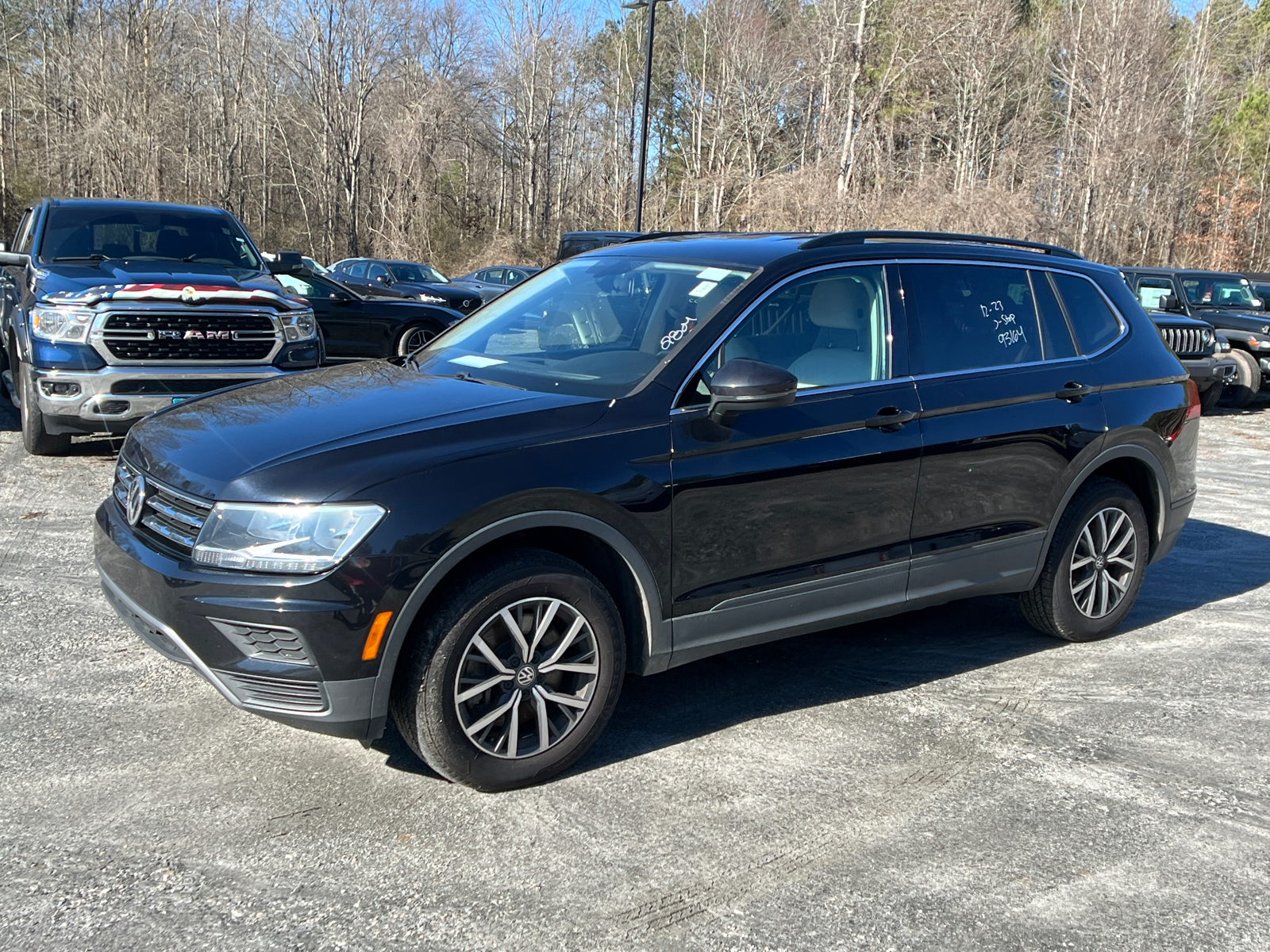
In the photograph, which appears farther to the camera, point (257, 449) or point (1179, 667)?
point (1179, 667)

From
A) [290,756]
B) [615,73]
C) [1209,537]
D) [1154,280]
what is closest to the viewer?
[290,756]

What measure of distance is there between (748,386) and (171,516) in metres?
1.88

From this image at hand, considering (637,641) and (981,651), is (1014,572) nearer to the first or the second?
(981,651)

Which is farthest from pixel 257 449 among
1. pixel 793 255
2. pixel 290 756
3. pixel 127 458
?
pixel 793 255

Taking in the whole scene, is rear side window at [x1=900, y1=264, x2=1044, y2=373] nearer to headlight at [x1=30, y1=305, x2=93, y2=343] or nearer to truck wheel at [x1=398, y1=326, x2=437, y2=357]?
headlight at [x1=30, y1=305, x2=93, y2=343]

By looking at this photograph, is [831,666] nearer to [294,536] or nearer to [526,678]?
[526,678]

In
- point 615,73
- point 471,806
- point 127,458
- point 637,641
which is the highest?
point 615,73

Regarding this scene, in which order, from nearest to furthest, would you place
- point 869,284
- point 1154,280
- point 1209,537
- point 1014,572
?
point 869,284, point 1014,572, point 1209,537, point 1154,280

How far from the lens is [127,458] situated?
3.87 metres

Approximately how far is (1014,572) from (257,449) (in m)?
3.18

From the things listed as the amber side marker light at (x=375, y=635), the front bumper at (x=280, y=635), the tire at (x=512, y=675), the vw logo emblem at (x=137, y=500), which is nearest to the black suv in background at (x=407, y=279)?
the vw logo emblem at (x=137, y=500)

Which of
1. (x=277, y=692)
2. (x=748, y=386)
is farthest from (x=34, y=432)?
(x=748, y=386)

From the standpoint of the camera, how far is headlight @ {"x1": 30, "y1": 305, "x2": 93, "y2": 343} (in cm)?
759

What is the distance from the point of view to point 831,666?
4797 mm
